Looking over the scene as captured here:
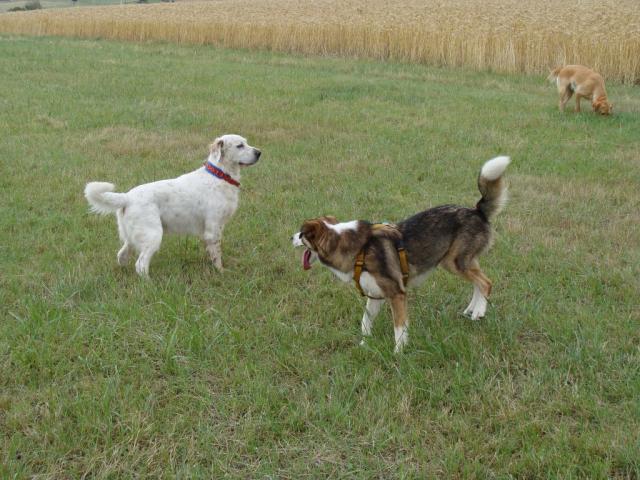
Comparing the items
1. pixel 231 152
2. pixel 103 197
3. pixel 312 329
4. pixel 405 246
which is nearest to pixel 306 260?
pixel 312 329

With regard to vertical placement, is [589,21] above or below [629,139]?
above

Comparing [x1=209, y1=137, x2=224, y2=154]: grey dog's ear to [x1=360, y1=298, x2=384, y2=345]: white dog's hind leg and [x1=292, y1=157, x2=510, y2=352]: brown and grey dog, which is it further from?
[x1=360, y1=298, x2=384, y2=345]: white dog's hind leg

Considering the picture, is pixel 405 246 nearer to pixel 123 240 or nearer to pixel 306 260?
pixel 306 260

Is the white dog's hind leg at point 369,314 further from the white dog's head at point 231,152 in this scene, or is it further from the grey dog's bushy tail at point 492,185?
the white dog's head at point 231,152

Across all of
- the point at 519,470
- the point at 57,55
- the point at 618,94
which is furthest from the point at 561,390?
the point at 57,55

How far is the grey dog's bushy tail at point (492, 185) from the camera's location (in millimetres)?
4273

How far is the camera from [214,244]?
18.5ft

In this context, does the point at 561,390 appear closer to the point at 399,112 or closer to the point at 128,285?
the point at 128,285

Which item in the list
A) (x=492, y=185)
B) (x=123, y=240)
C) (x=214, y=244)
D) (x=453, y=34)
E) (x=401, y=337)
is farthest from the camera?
(x=453, y=34)

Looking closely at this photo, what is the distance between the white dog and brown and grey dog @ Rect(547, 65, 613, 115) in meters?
8.72

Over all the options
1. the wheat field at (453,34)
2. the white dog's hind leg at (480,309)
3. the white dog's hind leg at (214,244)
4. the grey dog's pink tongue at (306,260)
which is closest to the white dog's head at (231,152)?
the white dog's hind leg at (214,244)

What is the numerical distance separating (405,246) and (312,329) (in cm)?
97

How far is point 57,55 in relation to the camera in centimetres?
2017

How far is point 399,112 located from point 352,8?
72.6 ft
